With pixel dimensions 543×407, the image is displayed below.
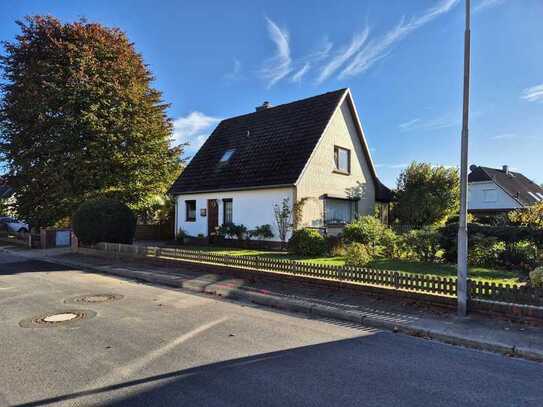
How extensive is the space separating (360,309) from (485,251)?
653cm

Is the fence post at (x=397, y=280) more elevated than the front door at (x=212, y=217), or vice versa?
the front door at (x=212, y=217)

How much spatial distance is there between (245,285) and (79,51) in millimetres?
19665

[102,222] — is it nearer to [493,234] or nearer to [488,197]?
[493,234]

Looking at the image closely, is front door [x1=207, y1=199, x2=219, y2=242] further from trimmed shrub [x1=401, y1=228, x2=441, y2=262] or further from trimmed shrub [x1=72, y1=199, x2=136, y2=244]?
trimmed shrub [x1=401, y1=228, x2=441, y2=262]

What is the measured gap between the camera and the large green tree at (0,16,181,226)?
2241cm

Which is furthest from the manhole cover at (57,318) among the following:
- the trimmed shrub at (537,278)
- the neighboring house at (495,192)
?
the neighboring house at (495,192)

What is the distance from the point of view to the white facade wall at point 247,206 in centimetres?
1845

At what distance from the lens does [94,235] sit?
18.1 meters

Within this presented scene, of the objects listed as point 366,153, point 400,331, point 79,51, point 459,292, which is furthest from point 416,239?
point 79,51

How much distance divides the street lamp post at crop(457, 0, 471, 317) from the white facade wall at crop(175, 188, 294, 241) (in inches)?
426

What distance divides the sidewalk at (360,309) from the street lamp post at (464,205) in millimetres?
410

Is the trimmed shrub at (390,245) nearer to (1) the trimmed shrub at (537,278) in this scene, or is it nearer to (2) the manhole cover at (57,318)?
(1) the trimmed shrub at (537,278)

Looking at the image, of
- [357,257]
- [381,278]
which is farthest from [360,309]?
[357,257]

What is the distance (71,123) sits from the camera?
72.9 ft
